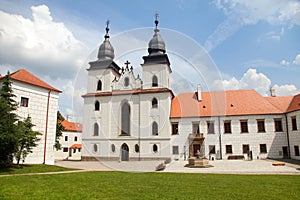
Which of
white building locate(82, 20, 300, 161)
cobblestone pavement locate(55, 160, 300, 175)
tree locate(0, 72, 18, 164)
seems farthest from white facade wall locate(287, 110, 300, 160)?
tree locate(0, 72, 18, 164)

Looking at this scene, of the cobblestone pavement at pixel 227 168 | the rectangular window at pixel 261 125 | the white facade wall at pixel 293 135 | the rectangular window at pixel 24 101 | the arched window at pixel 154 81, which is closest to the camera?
the cobblestone pavement at pixel 227 168

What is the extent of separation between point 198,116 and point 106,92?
534 inches

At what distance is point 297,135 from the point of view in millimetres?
26641

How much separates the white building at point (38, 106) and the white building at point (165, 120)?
958 cm

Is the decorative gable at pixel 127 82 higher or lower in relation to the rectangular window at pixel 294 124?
higher

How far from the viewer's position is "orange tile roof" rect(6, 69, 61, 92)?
2118 centimetres

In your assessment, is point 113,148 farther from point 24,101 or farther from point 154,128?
point 24,101

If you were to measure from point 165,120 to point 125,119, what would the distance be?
550cm

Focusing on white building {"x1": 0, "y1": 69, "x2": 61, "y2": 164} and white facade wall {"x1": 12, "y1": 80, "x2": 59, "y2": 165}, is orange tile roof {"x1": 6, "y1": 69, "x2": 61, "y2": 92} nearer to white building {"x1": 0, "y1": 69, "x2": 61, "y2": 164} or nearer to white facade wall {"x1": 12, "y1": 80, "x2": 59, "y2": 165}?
white building {"x1": 0, "y1": 69, "x2": 61, "y2": 164}

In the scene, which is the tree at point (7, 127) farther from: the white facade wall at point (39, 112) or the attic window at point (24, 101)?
the attic window at point (24, 101)

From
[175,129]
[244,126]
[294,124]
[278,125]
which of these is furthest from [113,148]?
[294,124]

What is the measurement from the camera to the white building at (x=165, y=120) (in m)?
29.4

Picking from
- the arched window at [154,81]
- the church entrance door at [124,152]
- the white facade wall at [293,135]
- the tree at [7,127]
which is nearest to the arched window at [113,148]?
the church entrance door at [124,152]

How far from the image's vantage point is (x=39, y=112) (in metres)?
22.4
